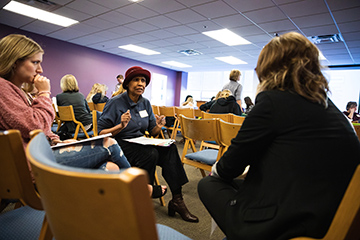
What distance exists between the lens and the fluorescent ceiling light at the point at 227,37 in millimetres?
5541

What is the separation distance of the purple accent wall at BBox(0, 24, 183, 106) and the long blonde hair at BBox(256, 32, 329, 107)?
6789 mm

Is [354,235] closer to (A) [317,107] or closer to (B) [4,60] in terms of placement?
(A) [317,107]

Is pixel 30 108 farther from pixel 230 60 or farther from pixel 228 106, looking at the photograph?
pixel 230 60

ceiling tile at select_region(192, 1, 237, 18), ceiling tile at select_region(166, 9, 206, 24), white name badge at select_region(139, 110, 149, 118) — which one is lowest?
white name badge at select_region(139, 110, 149, 118)

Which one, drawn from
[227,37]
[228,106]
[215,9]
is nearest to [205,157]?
[228,106]

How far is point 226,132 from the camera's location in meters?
1.89

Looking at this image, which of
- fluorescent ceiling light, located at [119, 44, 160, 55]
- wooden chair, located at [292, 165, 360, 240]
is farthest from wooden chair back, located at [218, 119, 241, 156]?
fluorescent ceiling light, located at [119, 44, 160, 55]

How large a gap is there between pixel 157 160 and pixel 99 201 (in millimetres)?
1498

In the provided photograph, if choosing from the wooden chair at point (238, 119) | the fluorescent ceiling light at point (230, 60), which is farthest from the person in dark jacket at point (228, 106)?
the fluorescent ceiling light at point (230, 60)

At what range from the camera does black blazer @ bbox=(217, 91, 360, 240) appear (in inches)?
26.9

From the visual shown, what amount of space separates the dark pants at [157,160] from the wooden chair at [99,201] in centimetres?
137

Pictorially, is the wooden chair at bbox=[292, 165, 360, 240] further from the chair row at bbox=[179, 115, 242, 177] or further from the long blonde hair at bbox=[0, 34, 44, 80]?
the long blonde hair at bbox=[0, 34, 44, 80]

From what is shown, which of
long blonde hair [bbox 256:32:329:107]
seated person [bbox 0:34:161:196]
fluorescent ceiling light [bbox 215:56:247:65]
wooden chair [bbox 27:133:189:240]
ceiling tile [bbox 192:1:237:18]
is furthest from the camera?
fluorescent ceiling light [bbox 215:56:247:65]

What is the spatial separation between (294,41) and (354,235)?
677 millimetres
